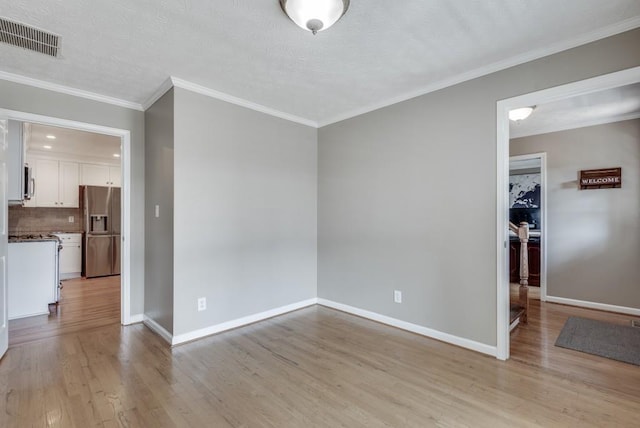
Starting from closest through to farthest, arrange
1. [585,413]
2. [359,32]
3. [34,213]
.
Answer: [585,413]
[359,32]
[34,213]

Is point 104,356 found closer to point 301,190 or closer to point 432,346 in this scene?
point 301,190

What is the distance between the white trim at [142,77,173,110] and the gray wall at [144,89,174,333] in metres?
0.04

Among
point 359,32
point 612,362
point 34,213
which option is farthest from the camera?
point 34,213

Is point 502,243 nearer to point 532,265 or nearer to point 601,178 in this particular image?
point 601,178

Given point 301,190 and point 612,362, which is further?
point 301,190

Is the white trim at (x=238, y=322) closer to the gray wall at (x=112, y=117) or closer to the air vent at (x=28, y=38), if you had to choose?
the gray wall at (x=112, y=117)

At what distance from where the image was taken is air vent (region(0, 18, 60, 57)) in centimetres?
205

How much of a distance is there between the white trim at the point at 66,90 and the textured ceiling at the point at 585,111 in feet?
15.4

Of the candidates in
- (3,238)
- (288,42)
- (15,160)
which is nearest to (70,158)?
(15,160)

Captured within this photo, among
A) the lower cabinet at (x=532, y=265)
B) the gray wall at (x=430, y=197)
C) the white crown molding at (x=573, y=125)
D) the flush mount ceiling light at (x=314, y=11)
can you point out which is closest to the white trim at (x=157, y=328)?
the gray wall at (x=430, y=197)

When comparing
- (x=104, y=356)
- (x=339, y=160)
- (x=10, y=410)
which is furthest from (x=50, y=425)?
(x=339, y=160)

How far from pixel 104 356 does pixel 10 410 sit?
0.74 meters

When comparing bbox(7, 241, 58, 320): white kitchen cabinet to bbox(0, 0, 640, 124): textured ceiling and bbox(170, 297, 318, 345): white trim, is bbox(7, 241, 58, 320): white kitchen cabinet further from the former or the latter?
bbox(170, 297, 318, 345): white trim

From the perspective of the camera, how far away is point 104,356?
2.64m
